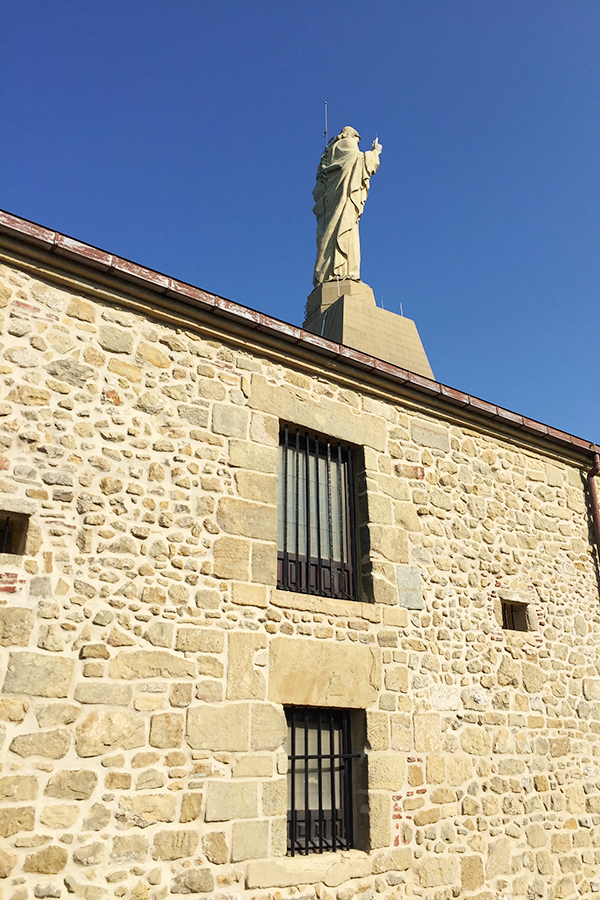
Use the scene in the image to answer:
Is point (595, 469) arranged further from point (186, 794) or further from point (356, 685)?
point (186, 794)

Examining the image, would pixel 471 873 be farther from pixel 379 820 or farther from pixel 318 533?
pixel 318 533

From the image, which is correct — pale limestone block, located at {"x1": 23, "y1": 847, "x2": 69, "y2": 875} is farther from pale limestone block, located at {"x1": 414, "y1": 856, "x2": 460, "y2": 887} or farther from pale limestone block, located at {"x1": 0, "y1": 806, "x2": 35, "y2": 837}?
pale limestone block, located at {"x1": 414, "y1": 856, "x2": 460, "y2": 887}

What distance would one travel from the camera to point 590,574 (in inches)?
305

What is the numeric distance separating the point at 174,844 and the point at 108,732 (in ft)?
2.71

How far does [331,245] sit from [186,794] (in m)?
8.27

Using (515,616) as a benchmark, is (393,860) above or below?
below

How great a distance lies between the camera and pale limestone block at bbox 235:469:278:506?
17.8 ft

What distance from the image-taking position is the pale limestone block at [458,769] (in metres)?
5.84

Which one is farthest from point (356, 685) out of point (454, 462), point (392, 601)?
point (454, 462)

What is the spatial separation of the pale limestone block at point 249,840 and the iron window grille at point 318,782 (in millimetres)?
413

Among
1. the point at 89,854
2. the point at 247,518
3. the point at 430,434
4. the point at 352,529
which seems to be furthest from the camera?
the point at 430,434

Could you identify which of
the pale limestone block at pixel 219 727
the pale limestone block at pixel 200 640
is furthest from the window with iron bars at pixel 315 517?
the pale limestone block at pixel 219 727

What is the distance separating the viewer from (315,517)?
596 cm

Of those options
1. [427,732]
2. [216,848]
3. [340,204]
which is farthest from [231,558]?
[340,204]
